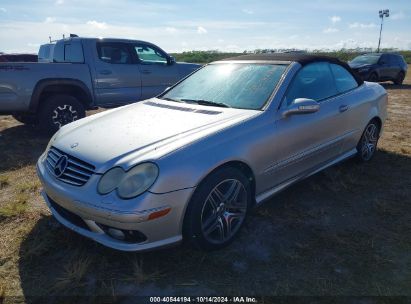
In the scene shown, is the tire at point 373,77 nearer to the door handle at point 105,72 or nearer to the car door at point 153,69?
the car door at point 153,69

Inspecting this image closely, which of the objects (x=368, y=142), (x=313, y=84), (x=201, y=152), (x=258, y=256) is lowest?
(x=258, y=256)

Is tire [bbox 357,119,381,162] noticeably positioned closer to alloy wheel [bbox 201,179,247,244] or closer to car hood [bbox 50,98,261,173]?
car hood [bbox 50,98,261,173]

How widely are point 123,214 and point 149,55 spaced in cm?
636

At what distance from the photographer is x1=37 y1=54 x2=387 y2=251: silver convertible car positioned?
2691 millimetres

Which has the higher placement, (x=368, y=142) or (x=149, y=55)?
(x=149, y=55)

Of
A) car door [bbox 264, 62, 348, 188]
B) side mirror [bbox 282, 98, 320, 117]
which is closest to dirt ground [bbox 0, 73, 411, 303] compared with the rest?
car door [bbox 264, 62, 348, 188]

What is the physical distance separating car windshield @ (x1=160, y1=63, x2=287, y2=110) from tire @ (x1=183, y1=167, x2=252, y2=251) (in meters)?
0.83

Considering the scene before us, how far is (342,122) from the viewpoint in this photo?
14.5 feet

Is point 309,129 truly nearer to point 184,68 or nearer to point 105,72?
point 105,72

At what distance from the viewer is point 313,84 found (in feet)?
13.6

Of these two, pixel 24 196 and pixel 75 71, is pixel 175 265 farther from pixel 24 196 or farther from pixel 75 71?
pixel 75 71

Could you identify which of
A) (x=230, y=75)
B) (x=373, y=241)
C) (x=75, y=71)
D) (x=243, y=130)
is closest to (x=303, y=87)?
(x=230, y=75)

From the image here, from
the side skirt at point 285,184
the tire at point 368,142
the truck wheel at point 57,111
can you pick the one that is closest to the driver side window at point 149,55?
the truck wheel at point 57,111

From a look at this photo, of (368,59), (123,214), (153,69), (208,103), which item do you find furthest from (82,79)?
(368,59)
